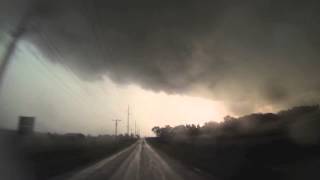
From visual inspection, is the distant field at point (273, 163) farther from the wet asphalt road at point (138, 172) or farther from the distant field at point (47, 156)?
the distant field at point (47, 156)

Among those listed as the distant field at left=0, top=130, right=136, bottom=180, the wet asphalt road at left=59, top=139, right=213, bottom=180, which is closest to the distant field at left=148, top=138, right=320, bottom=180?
the wet asphalt road at left=59, top=139, right=213, bottom=180

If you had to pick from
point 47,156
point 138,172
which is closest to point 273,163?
point 138,172

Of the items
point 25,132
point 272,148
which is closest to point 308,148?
point 272,148

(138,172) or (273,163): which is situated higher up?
(273,163)

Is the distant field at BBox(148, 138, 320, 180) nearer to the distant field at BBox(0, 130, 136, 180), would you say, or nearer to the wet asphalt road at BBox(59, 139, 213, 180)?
the wet asphalt road at BBox(59, 139, 213, 180)

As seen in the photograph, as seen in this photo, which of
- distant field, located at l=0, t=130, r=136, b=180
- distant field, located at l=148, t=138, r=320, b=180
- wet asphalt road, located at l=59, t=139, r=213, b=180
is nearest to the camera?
distant field, located at l=148, t=138, r=320, b=180

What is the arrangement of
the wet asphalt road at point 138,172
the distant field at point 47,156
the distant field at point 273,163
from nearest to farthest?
the distant field at point 273,163 < the wet asphalt road at point 138,172 < the distant field at point 47,156

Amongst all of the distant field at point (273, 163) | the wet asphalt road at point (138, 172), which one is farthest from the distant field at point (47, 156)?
the distant field at point (273, 163)

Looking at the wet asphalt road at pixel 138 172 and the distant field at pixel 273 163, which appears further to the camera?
the wet asphalt road at pixel 138 172

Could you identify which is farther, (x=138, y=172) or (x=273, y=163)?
(x=138, y=172)

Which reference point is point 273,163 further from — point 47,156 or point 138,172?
point 47,156

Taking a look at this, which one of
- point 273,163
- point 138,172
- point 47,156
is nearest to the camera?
point 273,163

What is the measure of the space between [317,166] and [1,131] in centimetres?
5496

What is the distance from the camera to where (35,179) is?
85.2ft
